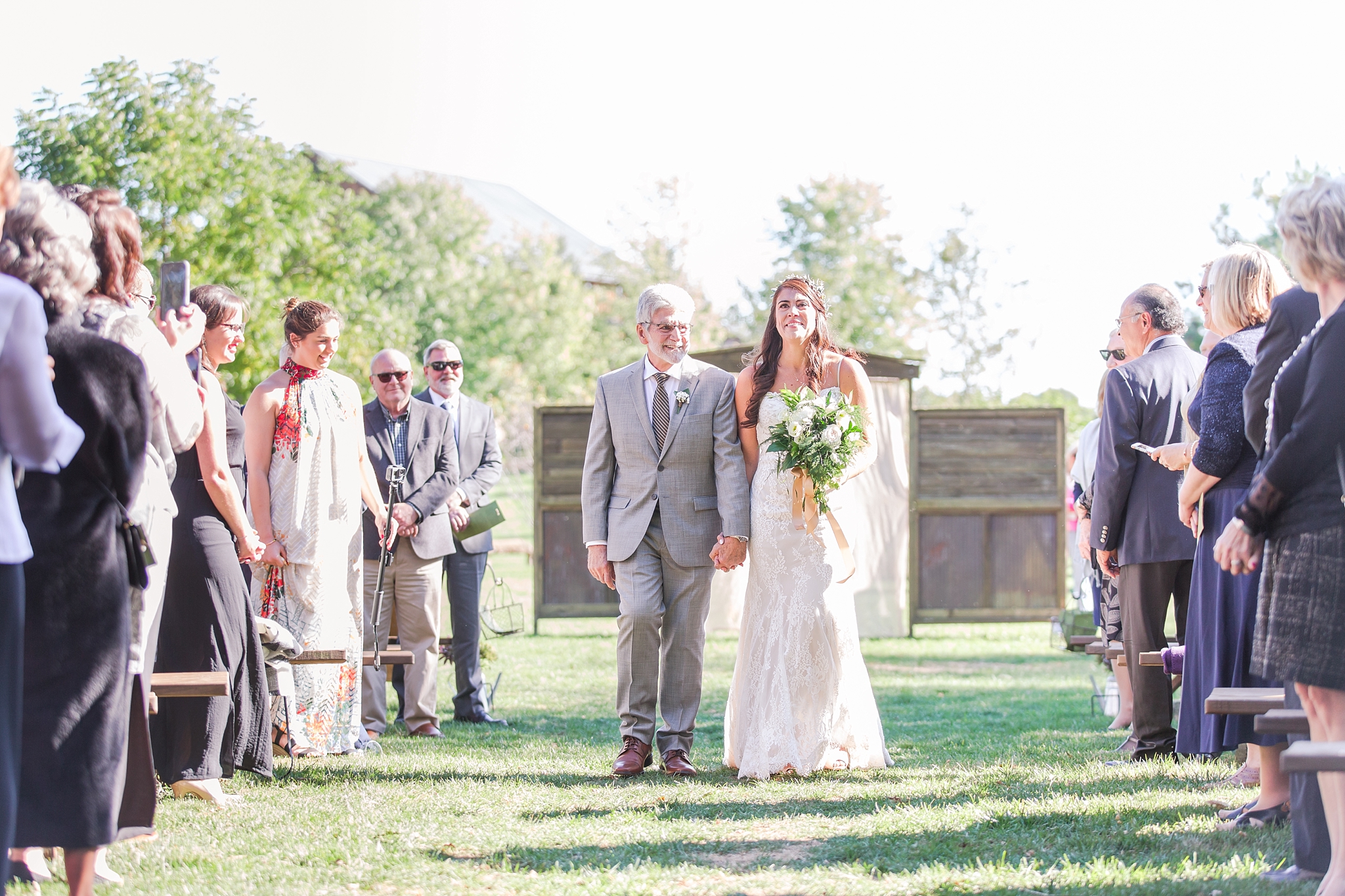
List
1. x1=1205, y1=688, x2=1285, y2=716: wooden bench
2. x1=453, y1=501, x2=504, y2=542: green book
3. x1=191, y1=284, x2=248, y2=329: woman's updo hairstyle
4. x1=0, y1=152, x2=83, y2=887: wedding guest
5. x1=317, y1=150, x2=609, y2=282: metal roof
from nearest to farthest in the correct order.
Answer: x1=0, y1=152, x2=83, y2=887: wedding guest, x1=1205, y1=688, x2=1285, y2=716: wooden bench, x1=191, y1=284, x2=248, y2=329: woman's updo hairstyle, x1=453, y1=501, x2=504, y2=542: green book, x1=317, y1=150, x2=609, y2=282: metal roof

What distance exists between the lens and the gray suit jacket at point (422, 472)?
8359 millimetres

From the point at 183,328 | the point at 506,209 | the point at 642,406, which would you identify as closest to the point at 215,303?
the point at 183,328

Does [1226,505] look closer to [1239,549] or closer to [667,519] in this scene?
[1239,549]

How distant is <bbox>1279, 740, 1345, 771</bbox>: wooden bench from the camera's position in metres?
3.32

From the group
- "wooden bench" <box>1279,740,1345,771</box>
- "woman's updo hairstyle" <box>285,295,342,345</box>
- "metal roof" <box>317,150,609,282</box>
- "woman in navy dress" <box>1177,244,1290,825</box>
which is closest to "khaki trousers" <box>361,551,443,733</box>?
"woman's updo hairstyle" <box>285,295,342,345</box>

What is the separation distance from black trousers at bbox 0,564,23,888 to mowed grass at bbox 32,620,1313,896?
0.92 meters

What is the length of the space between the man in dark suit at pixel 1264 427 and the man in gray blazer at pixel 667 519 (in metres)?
2.83

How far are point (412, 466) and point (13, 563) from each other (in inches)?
201

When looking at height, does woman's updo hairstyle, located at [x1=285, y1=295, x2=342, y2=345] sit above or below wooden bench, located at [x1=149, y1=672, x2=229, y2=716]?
above

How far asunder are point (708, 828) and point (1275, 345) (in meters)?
2.76

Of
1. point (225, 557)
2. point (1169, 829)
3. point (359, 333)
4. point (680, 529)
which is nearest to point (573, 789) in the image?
point (680, 529)

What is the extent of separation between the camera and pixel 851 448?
6.42m

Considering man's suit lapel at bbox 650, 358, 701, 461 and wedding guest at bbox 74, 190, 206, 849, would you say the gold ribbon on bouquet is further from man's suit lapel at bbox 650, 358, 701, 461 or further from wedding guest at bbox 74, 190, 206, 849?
wedding guest at bbox 74, 190, 206, 849

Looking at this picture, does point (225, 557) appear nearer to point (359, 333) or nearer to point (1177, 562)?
point (1177, 562)
